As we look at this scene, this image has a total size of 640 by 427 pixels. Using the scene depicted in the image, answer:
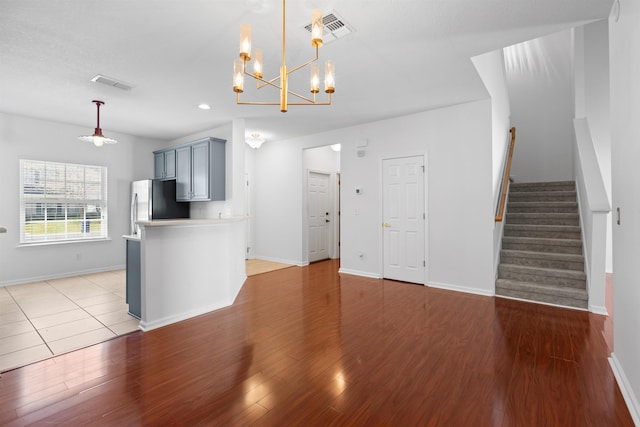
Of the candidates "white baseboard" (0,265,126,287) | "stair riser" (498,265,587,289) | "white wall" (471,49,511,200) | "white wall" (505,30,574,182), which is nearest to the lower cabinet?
"white baseboard" (0,265,126,287)

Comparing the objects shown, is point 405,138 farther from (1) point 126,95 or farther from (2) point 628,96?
(1) point 126,95

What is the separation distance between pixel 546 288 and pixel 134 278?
5008 millimetres

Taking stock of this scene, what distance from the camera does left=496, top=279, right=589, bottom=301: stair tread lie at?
3637mm

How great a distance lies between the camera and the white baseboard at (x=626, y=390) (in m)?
1.76

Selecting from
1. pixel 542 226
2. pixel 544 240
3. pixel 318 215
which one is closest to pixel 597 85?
pixel 542 226

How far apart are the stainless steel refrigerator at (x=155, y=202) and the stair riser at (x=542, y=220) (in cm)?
617

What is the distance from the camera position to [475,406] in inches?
74.3

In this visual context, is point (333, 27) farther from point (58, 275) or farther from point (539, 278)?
point (58, 275)

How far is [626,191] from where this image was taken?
204 cm

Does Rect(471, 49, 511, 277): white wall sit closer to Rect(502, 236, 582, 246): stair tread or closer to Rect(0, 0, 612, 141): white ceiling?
Rect(502, 236, 582, 246): stair tread

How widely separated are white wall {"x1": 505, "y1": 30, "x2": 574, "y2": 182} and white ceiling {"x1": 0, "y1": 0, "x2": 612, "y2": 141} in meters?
3.67

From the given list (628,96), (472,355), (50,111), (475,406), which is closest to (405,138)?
(628,96)

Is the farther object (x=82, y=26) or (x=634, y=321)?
(x=82, y=26)

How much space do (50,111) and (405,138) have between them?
18.5ft
